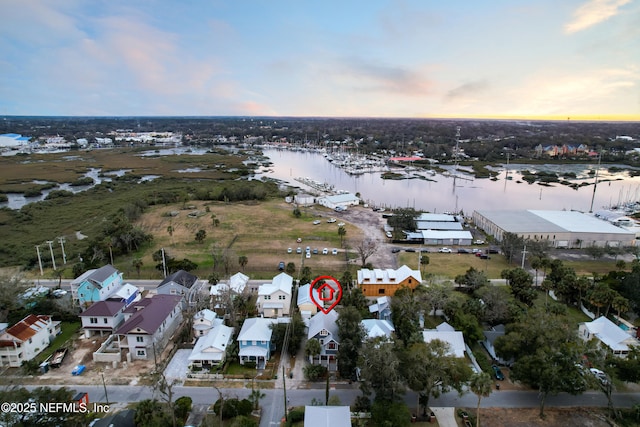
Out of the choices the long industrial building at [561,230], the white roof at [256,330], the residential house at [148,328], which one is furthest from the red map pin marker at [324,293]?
the long industrial building at [561,230]

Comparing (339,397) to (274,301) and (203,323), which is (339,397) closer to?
(274,301)

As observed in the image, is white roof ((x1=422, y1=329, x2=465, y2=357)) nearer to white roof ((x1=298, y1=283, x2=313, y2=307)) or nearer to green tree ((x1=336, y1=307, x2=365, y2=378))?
green tree ((x1=336, y1=307, x2=365, y2=378))

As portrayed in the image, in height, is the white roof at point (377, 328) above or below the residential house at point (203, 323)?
above

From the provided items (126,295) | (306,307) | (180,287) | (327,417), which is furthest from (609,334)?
(126,295)

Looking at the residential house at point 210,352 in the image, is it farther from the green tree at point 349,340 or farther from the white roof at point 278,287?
the green tree at point 349,340

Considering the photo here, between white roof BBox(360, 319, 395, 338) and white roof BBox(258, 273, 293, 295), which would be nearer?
white roof BBox(360, 319, 395, 338)

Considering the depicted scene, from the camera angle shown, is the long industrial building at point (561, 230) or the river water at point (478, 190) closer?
the long industrial building at point (561, 230)

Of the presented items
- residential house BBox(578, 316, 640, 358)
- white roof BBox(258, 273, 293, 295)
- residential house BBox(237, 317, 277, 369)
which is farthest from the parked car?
white roof BBox(258, 273, 293, 295)

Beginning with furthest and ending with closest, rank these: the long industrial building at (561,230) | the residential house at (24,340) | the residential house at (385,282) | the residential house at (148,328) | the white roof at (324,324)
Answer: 1. the long industrial building at (561,230)
2. the residential house at (385,282)
3. the residential house at (148,328)
4. the white roof at (324,324)
5. the residential house at (24,340)
